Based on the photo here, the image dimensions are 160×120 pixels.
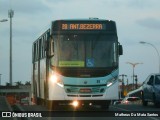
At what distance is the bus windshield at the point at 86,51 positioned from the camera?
22.5 metres

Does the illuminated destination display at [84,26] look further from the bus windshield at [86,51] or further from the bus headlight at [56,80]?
the bus headlight at [56,80]

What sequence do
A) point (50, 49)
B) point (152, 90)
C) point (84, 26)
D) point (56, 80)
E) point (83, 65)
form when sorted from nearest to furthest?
point (83, 65) < point (56, 80) < point (50, 49) < point (84, 26) < point (152, 90)

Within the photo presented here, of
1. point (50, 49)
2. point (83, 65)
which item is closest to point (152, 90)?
point (83, 65)

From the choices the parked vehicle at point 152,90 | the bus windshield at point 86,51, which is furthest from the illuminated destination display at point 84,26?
the parked vehicle at point 152,90

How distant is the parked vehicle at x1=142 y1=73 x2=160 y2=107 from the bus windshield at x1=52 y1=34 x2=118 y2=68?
559 cm

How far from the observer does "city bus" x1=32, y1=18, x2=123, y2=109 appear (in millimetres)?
22578

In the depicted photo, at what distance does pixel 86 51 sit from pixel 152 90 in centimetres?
686

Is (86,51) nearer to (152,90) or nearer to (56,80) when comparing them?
(56,80)

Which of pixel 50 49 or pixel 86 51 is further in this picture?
pixel 50 49

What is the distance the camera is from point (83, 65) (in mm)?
22594

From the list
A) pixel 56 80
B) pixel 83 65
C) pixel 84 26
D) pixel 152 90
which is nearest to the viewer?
pixel 83 65

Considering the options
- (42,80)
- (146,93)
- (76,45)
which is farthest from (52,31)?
(146,93)

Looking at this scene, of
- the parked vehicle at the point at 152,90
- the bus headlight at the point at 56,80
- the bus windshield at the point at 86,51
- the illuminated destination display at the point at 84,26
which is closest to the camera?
the bus windshield at the point at 86,51

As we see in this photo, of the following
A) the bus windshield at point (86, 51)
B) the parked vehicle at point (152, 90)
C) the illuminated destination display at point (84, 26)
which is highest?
the illuminated destination display at point (84, 26)
